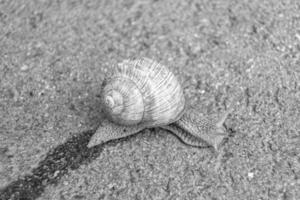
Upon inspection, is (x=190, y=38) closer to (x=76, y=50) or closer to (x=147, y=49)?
(x=147, y=49)

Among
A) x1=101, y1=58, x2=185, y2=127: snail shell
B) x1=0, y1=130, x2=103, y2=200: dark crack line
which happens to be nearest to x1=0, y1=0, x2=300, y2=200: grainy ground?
x1=0, y1=130, x2=103, y2=200: dark crack line

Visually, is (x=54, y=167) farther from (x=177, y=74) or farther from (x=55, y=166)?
(x=177, y=74)

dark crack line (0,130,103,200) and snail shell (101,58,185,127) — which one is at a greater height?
snail shell (101,58,185,127)

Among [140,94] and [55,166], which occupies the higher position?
[140,94]

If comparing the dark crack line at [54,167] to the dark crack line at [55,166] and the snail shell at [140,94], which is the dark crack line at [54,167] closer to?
the dark crack line at [55,166]

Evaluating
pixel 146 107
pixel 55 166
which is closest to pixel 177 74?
pixel 146 107

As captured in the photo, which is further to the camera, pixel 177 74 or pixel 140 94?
pixel 177 74

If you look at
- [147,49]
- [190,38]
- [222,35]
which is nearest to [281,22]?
[222,35]

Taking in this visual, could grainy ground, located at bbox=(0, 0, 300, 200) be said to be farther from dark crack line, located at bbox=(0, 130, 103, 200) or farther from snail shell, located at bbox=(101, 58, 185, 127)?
snail shell, located at bbox=(101, 58, 185, 127)
